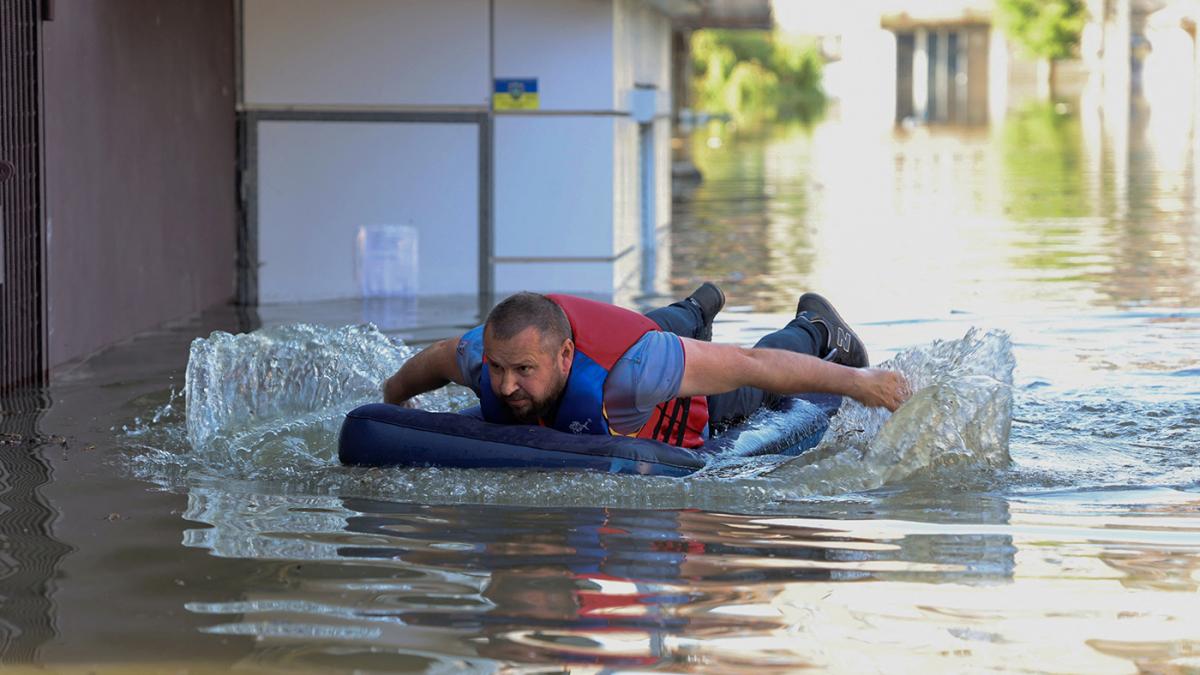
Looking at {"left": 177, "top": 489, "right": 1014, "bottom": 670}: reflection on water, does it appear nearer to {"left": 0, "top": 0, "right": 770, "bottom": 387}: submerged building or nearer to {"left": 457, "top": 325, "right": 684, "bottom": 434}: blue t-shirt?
{"left": 457, "top": 325, "right": 684, "bottom": 434}: blue t-shirt

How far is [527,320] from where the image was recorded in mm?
6656

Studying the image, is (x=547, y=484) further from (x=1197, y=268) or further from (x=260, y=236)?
(x=1197, y=268)

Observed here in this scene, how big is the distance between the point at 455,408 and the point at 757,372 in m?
2.53

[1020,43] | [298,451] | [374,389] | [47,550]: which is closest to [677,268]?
[374,389]

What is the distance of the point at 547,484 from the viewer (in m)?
6.79

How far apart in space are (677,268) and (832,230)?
13.1 ft

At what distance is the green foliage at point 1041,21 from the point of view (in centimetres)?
6869

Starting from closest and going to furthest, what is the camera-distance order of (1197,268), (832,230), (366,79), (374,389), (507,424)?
(507,424) → (374,389) → (366,79) → (1197,268) → (832,230)

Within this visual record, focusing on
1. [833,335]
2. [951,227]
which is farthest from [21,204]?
[951,227]

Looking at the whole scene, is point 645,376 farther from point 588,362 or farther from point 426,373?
point 426,373

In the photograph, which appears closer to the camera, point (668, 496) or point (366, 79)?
point (668, 496)

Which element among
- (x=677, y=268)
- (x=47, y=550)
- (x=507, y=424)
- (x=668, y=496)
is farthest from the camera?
Answer: (x=677, y=268)

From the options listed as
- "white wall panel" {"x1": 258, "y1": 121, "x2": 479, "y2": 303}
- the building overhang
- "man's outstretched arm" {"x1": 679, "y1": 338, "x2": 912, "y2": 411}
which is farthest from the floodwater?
the building overhang

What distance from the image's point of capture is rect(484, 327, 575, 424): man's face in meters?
6.65
